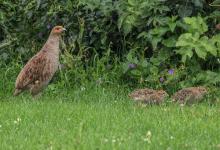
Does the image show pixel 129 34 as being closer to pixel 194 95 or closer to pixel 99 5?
pixel 99 5

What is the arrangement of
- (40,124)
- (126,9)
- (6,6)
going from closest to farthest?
(40,124)
(126,9)
(6,6)

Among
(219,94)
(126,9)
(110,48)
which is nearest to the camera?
(219,94)

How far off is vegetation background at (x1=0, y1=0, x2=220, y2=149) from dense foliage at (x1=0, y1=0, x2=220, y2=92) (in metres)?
0.01

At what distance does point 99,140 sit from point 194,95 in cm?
226

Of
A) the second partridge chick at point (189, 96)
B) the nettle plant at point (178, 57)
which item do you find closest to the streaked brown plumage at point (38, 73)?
the nettle plant at point (178, 57)

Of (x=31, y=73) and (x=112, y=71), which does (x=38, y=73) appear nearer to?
(x=31, y=73)

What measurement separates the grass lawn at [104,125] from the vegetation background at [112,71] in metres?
0.01

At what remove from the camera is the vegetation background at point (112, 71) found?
22.9 ft

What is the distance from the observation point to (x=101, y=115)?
7.95 m

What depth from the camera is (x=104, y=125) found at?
7.41 meters

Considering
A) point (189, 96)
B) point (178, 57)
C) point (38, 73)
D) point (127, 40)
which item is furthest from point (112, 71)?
point (189, 96)

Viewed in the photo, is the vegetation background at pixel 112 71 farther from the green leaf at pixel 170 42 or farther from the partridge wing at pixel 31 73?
the partridge wing at pixel 31 73

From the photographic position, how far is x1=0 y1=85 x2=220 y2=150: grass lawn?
261 inches

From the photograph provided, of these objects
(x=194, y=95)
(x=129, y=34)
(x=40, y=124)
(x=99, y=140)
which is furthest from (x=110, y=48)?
(x=99, y=140)
